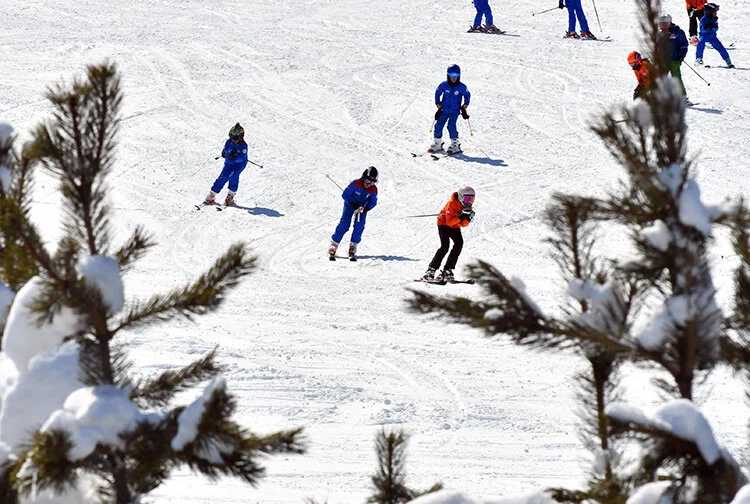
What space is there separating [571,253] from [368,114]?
61.9 ft

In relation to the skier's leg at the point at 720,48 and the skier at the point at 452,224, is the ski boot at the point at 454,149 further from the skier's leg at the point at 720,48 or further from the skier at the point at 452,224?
the skier's leg at the point at 720,48

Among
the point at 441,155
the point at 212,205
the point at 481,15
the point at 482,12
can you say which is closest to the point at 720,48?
the point at 482,12

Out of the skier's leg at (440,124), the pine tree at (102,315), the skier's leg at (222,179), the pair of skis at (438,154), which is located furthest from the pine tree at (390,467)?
the pair of skis at (438,154)

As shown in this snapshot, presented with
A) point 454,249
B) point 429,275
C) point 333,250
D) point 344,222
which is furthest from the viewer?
point 333,250

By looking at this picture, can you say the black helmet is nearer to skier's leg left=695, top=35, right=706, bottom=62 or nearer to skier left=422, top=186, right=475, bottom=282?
skier left=422, top=186, right=475, bottom=282

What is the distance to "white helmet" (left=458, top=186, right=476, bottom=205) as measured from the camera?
43.5 feet

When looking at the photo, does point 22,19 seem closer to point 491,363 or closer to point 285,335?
point 285,335

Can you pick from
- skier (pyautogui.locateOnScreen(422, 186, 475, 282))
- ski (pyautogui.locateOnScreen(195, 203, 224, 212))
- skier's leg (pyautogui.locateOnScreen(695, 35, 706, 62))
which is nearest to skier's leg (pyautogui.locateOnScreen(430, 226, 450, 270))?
skier (pyautogui.locateOnScreen(422, 186, 475, 282))

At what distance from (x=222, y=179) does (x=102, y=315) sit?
14.6 meters

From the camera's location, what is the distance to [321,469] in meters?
8.38

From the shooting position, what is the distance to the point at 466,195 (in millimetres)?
13281

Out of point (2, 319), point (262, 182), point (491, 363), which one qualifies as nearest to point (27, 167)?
point (2, 319)

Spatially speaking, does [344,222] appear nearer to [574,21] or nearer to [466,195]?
[466,195]

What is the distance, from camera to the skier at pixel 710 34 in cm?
2141
